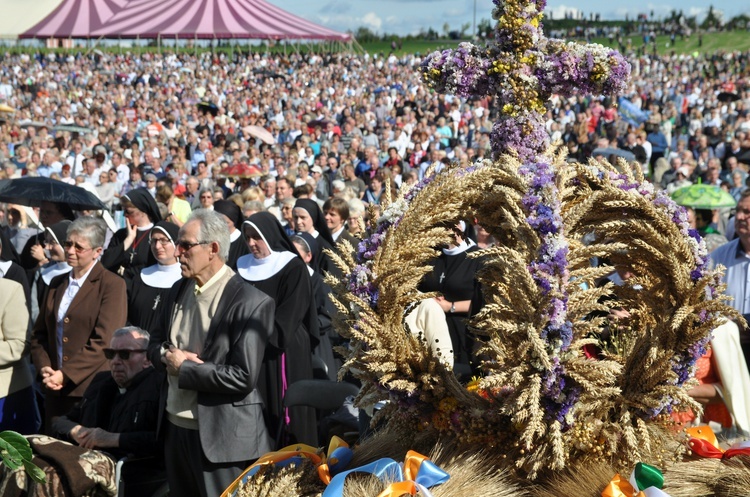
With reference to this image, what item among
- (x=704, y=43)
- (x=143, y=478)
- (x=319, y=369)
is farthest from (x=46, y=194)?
(x=704, y=43)

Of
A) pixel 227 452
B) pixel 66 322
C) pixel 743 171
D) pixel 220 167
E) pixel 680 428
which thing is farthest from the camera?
pixel 220 167

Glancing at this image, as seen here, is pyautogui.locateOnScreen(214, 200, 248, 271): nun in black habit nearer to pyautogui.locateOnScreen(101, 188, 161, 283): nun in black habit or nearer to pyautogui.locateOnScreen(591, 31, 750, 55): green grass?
pyautogui.locateOnScreen(101, 188, 161, 283): nun in black habit

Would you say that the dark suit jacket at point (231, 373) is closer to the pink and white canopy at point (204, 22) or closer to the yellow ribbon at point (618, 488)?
the yellow ribbon at point (618, 488)

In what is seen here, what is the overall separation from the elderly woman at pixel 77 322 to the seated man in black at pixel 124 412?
1.93ft

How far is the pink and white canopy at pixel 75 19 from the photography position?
5131 cm

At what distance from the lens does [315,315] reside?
670 centimetres

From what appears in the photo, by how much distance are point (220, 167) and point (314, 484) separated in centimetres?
1383

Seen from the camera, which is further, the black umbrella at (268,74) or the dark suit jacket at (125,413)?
the black umbrella at (268,74)

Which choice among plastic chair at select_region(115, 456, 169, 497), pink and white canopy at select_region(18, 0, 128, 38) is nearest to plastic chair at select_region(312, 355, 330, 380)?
plastic chair at select_region(115, 456, 169, 497)

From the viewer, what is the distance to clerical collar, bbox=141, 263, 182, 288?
702 cm

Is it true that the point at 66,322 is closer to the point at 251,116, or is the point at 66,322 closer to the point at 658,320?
the point at 658,320

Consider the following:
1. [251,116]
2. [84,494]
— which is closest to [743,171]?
[84,494]

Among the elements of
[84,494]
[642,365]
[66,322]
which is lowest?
[84,494]

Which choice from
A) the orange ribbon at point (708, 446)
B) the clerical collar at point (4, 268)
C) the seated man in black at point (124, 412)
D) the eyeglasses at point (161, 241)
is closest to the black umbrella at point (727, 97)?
the eyeglasses at point (161, 241)
